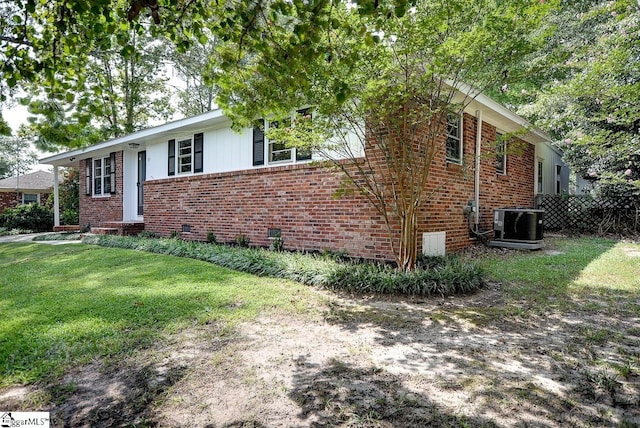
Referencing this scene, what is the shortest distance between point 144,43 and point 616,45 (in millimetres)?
20712

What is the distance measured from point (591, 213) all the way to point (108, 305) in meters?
12.7

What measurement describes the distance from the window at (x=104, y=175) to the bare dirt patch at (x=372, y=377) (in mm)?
11588

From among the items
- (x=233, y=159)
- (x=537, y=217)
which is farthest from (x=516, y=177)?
(x=233, y=159)

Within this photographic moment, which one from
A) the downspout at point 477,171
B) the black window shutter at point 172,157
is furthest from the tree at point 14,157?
the downspout at point 477,171

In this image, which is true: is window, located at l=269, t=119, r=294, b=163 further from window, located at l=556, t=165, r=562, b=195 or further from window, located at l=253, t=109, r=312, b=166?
window, located at l=556, t=165, r=562, b=195

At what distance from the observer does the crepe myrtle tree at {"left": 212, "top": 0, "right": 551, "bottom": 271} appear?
279 cm

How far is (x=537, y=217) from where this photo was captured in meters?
7.75

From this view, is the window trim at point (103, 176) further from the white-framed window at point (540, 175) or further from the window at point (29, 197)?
the white-framed window at point (540, 175)

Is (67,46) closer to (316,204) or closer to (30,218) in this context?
(316,204)

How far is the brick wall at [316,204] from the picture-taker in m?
6.17

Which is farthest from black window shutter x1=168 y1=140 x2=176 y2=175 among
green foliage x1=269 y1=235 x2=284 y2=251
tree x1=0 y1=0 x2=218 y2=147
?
tree x1=0 y1=0 x2=218 y2=147

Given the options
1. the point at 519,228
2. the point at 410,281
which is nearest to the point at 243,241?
the point at 410,281

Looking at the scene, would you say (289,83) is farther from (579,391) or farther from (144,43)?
(144,43)

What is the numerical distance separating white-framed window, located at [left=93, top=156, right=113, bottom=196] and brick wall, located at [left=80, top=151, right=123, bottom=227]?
24 centimetres
